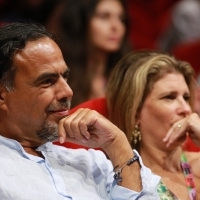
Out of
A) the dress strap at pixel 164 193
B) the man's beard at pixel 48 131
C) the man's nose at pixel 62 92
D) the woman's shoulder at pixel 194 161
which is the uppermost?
the man's nose at pixel 62 92

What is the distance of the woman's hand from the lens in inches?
82.8

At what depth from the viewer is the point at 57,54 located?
1829 mm

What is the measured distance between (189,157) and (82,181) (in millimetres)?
528

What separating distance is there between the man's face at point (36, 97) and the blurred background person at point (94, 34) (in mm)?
1468

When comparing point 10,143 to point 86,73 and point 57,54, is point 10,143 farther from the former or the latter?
point 86,73

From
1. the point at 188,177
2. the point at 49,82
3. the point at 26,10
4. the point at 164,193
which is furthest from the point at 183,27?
the point at 49,82

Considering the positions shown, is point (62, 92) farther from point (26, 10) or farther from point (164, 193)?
point (26, 10)

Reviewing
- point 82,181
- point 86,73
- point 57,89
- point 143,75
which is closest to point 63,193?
point 82,181

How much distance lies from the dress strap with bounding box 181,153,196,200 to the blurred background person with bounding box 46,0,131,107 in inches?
44.0

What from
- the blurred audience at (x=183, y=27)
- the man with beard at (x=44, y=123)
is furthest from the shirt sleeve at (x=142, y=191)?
the blurred audience at (x=183, y=27)

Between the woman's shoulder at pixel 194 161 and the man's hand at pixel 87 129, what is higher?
the man's hand at pixel 87 129

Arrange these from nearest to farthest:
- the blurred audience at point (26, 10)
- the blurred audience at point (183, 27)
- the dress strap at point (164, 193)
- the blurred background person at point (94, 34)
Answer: the dress strap at point (164, 193), the blurred background person at point (94, 34), the blurred audience at point (26, 10), the blurred audience at point (183, 27)

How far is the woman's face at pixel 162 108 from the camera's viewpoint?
7.14 feet

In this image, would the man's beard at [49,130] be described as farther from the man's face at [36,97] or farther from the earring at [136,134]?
the earring at [136,134]
